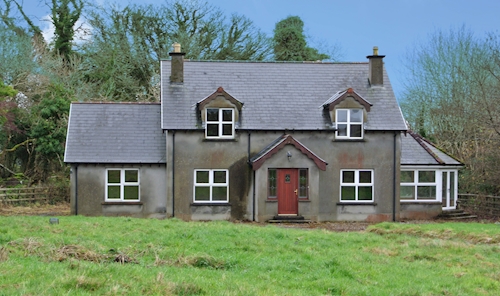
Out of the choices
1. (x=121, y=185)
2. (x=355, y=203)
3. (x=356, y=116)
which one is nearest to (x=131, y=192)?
(x=121, y=185)

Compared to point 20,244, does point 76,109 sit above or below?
above

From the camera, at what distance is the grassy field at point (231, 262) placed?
9.76m

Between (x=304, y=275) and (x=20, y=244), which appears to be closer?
(x=304, y=275)

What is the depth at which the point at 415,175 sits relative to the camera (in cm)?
3105

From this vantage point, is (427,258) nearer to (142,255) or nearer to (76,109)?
(142,255)

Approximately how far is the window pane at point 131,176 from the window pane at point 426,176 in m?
14.2

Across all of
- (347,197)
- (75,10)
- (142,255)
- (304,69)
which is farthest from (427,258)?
(75,10)

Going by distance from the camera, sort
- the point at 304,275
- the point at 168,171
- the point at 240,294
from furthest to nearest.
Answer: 1. the point at 168,171
2. the point at 304,275
3. the point at 240,294

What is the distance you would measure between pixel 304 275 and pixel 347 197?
18.0 metres

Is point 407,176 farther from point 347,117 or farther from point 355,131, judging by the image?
point 347,117

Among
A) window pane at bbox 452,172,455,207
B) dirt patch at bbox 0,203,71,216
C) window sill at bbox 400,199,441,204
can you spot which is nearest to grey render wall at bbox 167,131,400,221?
window sill at bbox 400,199,441,204

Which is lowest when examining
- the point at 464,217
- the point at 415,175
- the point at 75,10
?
the point at 464,217

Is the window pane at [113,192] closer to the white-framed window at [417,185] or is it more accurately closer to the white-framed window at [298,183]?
the white-framed window at [298,183]

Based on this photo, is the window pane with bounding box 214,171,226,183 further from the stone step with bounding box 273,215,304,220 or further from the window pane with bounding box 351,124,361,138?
the window pane with bounding box 351,124,361,138
